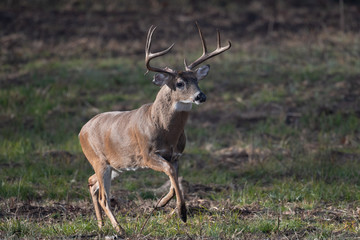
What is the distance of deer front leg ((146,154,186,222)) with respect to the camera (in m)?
6.32

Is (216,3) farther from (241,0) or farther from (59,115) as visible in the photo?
(59,115)

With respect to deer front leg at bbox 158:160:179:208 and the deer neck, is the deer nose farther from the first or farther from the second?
deer front leg at bbox 158:160:179:208

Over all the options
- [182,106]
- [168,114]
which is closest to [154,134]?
[168,114]

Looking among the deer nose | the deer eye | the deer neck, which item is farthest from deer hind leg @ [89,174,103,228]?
the deer nose

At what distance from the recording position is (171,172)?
6.50 m

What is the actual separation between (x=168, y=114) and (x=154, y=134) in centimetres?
26

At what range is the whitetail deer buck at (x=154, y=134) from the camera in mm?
6801

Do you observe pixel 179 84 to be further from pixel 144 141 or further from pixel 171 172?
pixel 171 172

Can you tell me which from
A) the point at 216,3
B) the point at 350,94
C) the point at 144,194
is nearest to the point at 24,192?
the point at 144,194

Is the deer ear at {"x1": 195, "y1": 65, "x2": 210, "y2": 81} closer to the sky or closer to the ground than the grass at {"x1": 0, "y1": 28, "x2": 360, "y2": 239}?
closer to the sky

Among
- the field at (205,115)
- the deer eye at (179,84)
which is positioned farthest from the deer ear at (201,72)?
the field at (205,115)

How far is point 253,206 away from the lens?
25.1 ft

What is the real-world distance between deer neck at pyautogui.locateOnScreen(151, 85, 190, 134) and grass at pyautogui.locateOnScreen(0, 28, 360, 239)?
3.31 ft

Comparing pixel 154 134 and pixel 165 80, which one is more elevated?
pixel 165 80
